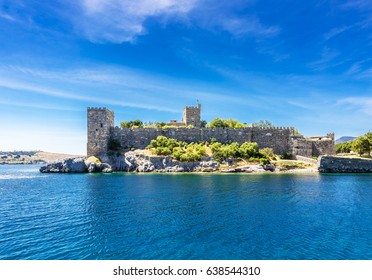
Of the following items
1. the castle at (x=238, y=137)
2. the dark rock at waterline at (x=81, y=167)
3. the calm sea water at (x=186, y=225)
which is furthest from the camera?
the castle at (x=238, y=137)

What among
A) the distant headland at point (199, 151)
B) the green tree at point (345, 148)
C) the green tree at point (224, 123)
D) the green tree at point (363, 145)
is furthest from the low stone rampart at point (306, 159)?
the green tree at point (345, 148)

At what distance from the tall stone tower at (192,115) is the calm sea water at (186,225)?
60936 millimetres

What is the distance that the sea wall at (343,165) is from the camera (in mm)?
65562

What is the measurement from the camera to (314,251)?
1641 cm

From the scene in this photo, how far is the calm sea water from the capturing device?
1628 centimetres

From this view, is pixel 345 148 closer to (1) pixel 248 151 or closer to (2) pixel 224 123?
(2) pixel 224 123

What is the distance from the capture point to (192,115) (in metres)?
94.9

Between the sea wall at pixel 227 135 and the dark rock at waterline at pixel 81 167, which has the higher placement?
the sea wall at pixel 227 135

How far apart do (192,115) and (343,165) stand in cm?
4776

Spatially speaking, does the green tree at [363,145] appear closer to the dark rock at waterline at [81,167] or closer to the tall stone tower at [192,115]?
the tall stone tower at [192,115]

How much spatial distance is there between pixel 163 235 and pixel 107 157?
2268 inches

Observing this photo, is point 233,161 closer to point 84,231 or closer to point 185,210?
point 185,210

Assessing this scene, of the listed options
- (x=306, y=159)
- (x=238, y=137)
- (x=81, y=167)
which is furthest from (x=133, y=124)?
(x=306, y=159)

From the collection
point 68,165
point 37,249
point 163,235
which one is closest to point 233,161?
point 68,165
